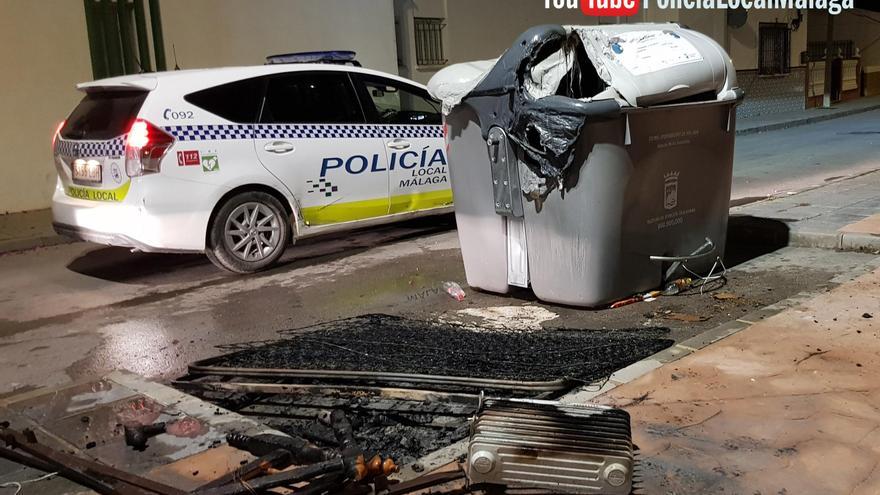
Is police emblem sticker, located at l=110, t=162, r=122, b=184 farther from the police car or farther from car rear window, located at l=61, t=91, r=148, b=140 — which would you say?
Result: car rear window, located at l=61, t=91, r=148, b=140

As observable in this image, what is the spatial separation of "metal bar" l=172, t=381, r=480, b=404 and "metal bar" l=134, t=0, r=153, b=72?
8.69 metres

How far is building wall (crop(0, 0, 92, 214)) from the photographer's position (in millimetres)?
10797

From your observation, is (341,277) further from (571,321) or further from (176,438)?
(176,438)

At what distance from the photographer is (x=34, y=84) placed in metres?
11.0

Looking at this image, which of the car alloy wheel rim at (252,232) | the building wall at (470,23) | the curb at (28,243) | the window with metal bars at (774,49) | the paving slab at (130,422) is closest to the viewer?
the paving slab at (130,422)

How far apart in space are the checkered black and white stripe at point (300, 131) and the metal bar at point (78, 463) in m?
3.55

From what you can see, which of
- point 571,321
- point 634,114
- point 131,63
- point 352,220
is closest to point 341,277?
point 352,220

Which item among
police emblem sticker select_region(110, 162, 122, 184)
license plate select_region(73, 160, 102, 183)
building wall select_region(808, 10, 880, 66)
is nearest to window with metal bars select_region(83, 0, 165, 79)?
license plate select_region(73, 160, 102, 183)

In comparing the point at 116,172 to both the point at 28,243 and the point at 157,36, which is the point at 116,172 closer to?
the point at 28,243

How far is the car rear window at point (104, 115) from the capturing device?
22.1 ft

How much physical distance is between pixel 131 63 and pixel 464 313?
8.38 meters

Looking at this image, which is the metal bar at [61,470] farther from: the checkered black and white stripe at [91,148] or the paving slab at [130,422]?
the checkered black and white stripe at [91,148]

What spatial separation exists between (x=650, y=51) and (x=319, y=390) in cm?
307

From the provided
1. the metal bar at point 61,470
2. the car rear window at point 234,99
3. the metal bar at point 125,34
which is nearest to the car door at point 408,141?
the car rear window at point 234,99
